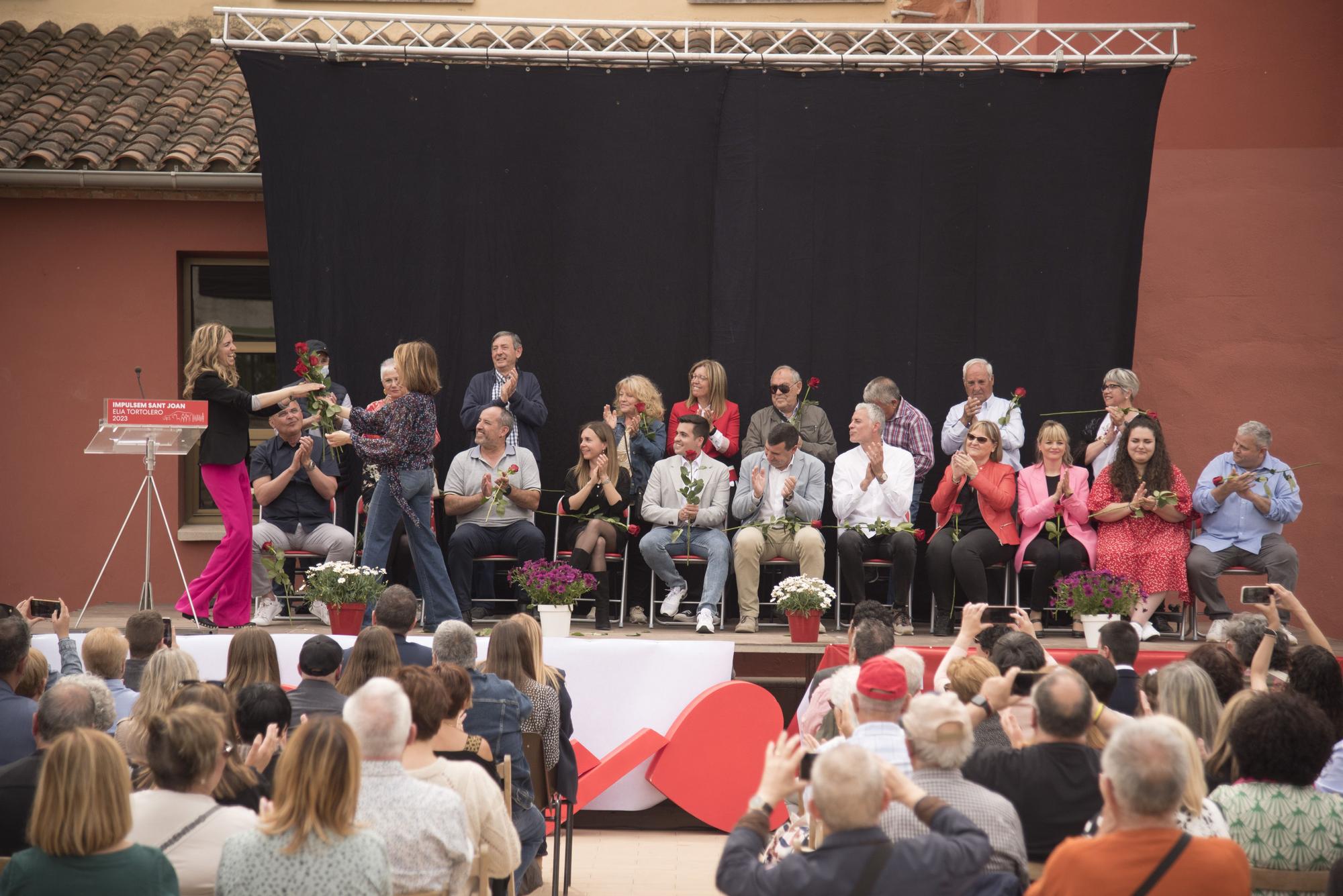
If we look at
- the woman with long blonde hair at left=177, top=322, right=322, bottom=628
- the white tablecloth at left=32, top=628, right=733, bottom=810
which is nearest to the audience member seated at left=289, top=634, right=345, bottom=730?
the white tablecloth at left=32, top=628, right=733, bottom=810

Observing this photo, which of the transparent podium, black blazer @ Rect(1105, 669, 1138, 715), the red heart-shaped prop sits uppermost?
the transparent podium

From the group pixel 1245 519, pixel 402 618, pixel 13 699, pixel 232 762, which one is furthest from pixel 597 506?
pixel 232 762

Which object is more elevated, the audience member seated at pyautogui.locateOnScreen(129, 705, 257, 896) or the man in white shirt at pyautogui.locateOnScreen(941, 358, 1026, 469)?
the man in white shirt at pyautogui.locateOnScreen(941, 358, 1026, 469)

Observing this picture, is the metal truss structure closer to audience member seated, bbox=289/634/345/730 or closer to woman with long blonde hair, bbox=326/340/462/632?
woman with long blonde hair, bbox=326/340/462/632

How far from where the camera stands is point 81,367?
34.4 ft

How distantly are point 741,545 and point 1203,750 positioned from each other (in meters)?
4.14

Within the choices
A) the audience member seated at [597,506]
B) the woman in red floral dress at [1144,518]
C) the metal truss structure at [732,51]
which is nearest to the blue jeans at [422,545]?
the audience member seated at [597,506]

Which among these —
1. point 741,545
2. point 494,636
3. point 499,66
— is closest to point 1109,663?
point 494,636

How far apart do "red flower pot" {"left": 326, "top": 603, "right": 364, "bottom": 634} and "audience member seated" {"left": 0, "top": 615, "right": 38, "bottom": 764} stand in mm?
2943

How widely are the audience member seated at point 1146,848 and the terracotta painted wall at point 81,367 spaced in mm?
8894

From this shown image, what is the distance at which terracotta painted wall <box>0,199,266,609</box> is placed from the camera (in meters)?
10.4

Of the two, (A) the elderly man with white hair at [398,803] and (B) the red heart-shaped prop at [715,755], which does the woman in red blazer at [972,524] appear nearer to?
(B) the red heart-shaped prop at [715,755]

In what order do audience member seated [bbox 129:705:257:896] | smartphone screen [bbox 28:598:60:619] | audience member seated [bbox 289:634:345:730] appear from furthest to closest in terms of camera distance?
smartphone screen [bbox 28:598:60:619], audience member seated [bbox 289:634:345:730], audience member seated [bbox 129:705:257:896]

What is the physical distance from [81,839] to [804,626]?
5.25m
